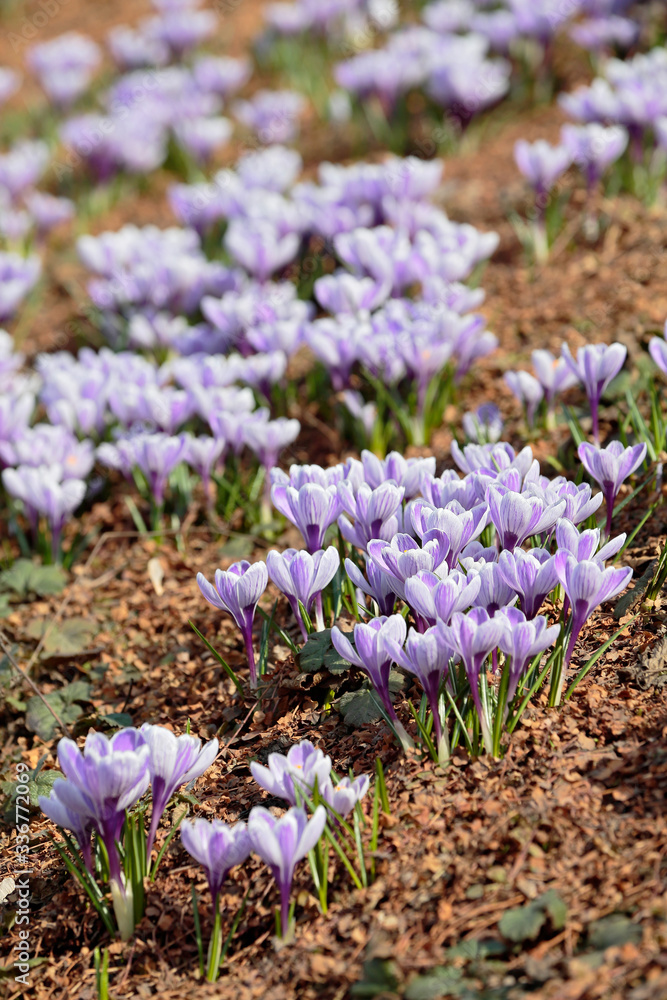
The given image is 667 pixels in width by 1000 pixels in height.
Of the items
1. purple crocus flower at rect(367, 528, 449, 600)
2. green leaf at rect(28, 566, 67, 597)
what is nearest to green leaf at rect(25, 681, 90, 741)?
green leaf at rect(28, 566, 67, 597)

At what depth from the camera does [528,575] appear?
191 cm

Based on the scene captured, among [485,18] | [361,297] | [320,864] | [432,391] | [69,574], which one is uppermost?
[485,18]

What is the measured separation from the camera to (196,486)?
355cm

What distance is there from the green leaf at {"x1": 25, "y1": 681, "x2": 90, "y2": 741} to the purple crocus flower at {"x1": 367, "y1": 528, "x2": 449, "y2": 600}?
1.08 m

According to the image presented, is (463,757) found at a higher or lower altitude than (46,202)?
lower

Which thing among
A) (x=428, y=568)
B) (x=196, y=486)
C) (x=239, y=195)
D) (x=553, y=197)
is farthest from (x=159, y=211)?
(x=428, y=568)

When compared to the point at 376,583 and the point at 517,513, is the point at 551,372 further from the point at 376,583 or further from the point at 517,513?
the point at 376,583

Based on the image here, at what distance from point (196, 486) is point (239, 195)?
1.71 meters

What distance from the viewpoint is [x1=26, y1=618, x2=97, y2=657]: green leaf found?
286 centimetres

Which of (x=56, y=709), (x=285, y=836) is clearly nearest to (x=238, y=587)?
(x=285, y=836)

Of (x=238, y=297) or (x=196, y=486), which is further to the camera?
(x=238, y=297)

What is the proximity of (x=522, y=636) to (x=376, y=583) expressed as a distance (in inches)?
14.9

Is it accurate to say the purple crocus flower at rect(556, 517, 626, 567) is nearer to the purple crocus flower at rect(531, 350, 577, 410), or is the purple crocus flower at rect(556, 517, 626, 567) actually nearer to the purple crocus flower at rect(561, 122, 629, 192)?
the purple crocus flower at rect(531, 350, 577, 410)

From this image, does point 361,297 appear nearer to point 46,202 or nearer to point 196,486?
point 196,486
